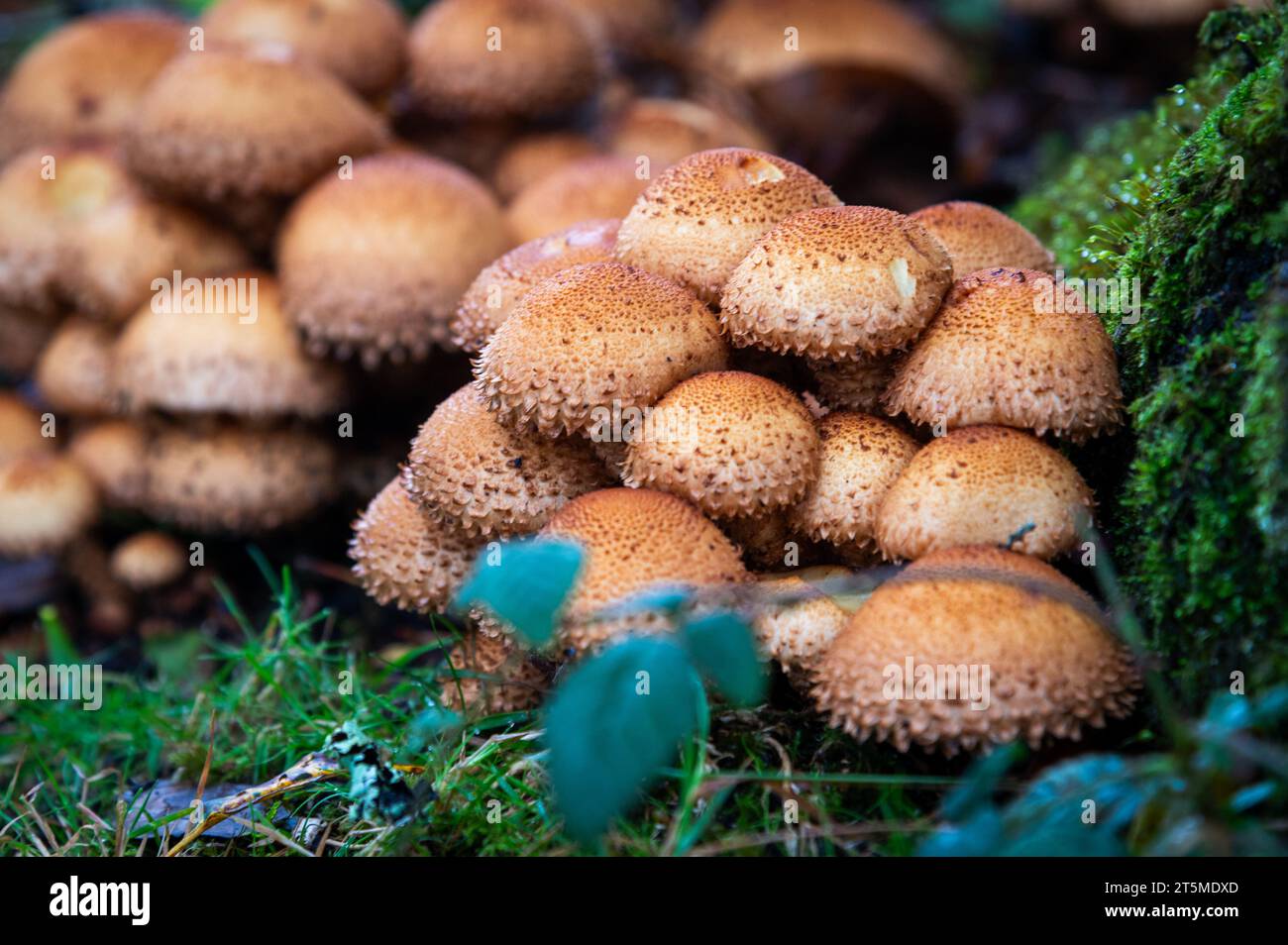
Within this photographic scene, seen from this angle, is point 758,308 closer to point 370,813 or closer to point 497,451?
point 497,451

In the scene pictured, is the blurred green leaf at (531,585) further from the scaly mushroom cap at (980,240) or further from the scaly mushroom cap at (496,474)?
the scaly mushroom cap at (980,240)

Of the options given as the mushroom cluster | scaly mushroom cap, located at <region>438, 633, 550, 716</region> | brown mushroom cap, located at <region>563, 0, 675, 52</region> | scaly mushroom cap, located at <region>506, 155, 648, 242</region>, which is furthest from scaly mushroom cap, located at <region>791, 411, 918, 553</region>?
brown mushroom cap, located at <region>563, 0, 675, 52</region>

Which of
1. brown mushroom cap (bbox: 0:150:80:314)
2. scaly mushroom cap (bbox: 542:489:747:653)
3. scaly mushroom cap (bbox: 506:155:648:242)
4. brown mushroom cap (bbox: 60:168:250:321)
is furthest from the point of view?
brown mushroom cap (bbox: 0:150:80:314)

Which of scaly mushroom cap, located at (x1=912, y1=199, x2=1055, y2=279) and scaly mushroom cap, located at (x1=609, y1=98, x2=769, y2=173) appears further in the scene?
scaly mushroom cap, located at (x1=609, y1=98, x2=769, y2=173)

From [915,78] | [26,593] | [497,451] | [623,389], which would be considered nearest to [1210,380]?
[623,389]

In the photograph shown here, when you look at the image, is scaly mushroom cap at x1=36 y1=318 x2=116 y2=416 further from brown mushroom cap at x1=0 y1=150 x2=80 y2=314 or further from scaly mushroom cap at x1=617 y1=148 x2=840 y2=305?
scaly mushroom cap at x1=617 y1=148 x2=840 y2=305
